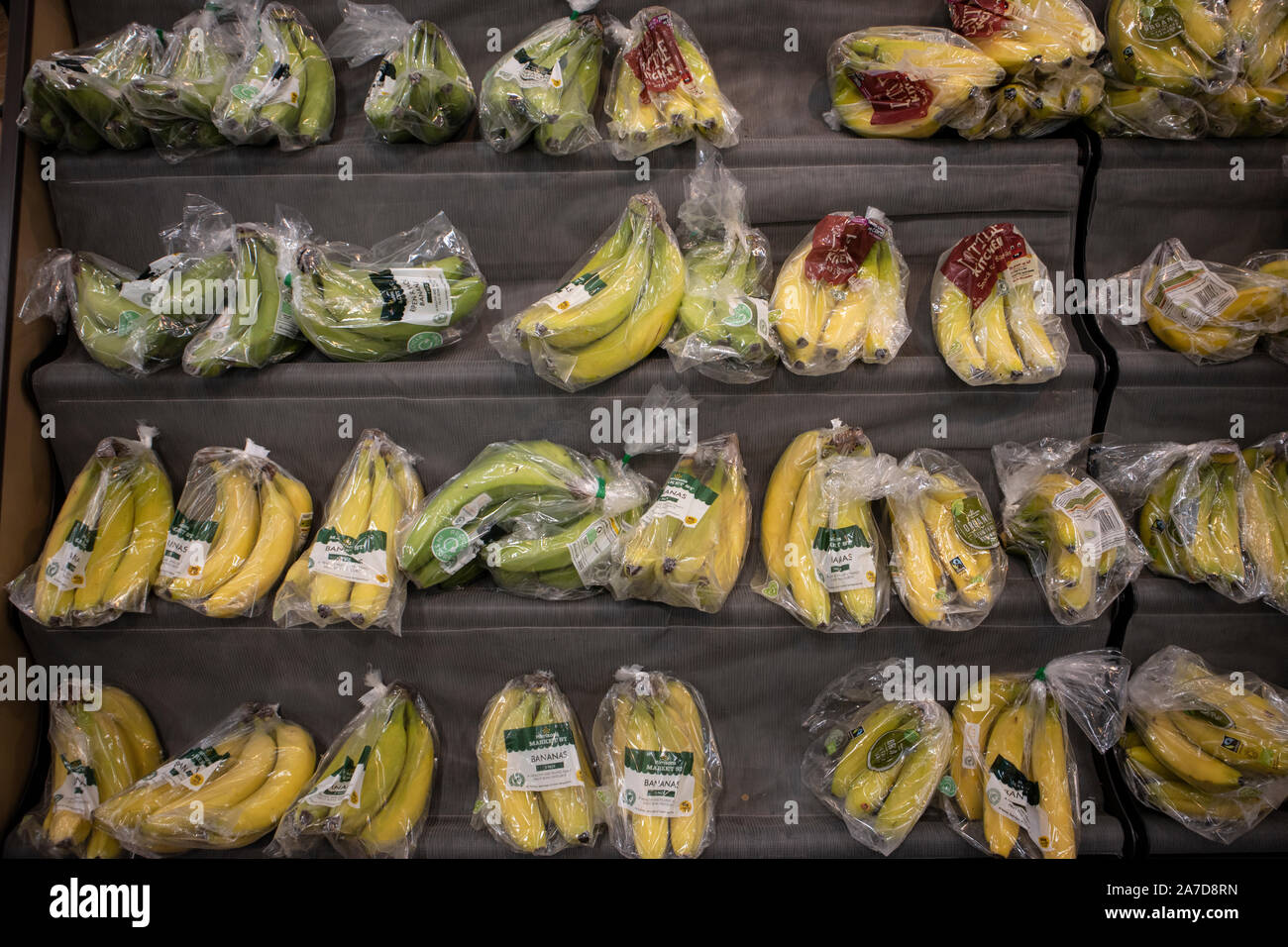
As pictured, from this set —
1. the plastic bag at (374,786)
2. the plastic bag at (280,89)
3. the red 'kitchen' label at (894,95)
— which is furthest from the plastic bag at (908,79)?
the plastic bag at (374,786)

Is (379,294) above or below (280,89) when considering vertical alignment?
below

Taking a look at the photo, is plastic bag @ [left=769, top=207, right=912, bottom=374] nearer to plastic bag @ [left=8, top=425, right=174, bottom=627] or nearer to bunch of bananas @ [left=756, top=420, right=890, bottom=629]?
bunch of bananas @ [left=756, top=420, right=890, bottom=629]

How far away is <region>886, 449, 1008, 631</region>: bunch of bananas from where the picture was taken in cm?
152

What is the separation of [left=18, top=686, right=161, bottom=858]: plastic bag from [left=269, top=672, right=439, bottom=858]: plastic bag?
14.2 inches

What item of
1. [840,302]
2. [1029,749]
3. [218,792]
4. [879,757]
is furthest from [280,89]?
[1029,749]

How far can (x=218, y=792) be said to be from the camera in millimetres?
1497

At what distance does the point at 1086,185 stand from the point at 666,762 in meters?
1.44

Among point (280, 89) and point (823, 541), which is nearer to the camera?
point (823, 541)

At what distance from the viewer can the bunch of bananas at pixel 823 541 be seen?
4.97 feet

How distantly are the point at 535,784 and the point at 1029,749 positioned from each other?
0.90 meters

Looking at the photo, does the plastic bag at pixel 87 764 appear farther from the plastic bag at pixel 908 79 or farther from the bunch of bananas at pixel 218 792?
the plastic bag at pixel 908 79

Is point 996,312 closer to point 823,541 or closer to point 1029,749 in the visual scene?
point 823,541

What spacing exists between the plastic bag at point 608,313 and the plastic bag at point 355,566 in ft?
1.19

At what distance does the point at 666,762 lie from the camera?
1.48m
